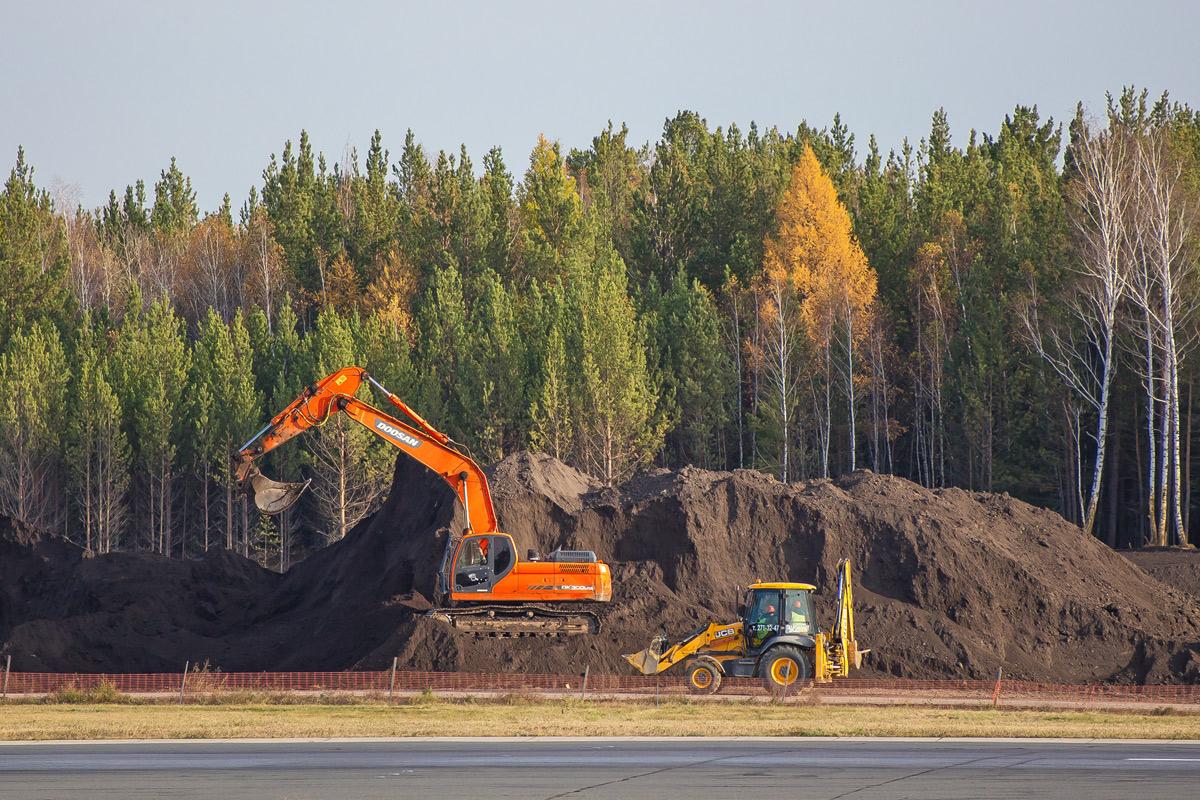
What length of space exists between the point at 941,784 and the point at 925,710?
8521mm

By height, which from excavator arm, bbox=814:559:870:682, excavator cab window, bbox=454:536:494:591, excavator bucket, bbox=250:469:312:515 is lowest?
excavator arm, bbox=814:559:870:682

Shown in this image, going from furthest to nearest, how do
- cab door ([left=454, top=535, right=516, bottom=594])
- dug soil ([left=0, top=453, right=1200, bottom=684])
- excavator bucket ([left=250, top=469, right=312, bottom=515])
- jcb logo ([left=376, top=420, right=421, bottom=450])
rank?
dug soil ([left=0, top=453, right=1200, bottom=684]) < jcb logo ([left=376, top=420, right=421, bottom=450]) < cab door ([left=454, top=535, right=516, bottom=594]) < excavator bucket ([left=250, top=469, right=312, bottom=515])

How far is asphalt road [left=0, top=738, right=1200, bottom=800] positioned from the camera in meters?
13.5

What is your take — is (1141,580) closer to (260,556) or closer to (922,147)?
(260,556)

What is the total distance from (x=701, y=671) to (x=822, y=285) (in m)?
34.0

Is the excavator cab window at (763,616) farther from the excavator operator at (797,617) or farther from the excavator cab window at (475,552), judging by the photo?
the excavator cab window at (475,552)

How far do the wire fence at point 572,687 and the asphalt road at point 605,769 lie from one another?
6.11 metres

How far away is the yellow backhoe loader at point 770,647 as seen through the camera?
76.8 ft

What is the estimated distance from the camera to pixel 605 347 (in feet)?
A: 175

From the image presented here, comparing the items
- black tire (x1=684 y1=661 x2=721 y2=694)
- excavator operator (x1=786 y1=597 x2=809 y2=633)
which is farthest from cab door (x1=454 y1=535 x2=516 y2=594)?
excavator operator (x1=786 y1=597 x2=809 y2=633)

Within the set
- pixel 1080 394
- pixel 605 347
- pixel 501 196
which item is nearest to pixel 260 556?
pixel 605 347

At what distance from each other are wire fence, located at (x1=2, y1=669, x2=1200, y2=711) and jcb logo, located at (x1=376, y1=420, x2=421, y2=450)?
4862 millimetres

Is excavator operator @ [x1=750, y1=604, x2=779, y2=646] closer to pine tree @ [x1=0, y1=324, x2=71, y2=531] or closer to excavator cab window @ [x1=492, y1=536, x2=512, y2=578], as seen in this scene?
excavator cab window @ [x1=492, y1=536, x2=512, y2=578]

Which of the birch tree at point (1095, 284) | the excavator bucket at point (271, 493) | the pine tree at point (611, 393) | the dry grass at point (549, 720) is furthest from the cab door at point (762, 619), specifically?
the pine tree at point (611, 393)
